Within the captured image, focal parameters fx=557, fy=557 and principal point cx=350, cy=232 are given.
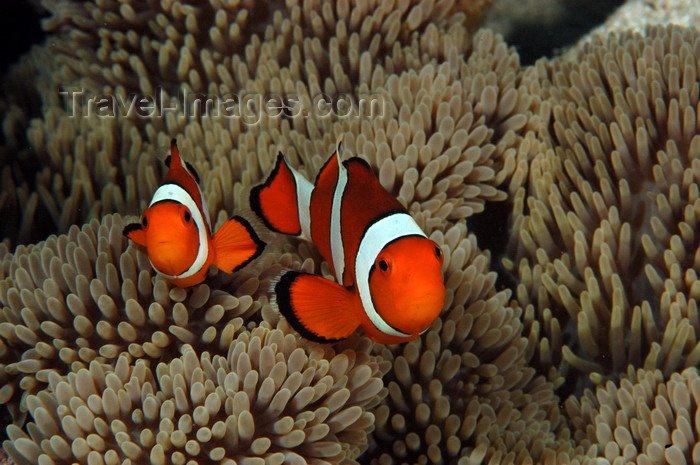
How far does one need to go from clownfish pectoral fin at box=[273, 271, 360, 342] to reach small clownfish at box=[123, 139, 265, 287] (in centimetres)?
18

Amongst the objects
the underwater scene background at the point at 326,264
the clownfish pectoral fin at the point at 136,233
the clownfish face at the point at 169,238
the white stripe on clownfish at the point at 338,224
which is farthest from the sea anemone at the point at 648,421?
the clownfish pectoral fin at the point at 136,233

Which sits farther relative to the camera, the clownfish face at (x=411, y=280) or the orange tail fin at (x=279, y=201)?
the orange tail fin at (x=279, y=201)

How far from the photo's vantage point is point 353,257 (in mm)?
1051

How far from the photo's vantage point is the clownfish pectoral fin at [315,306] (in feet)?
3.44

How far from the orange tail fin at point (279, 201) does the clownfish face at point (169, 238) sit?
10.3 inches

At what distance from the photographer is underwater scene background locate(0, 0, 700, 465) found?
42.3 inches

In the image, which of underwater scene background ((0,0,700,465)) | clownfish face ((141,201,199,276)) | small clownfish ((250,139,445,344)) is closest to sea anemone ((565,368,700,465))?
underwater scene background ((0,0,700,465))

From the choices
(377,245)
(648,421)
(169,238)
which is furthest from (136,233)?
(648,421)

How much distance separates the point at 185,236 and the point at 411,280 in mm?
467

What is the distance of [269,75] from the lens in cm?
187

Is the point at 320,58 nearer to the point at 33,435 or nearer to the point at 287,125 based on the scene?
the point at 287,125

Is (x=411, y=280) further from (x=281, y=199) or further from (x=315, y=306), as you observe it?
(x=281, y=199)

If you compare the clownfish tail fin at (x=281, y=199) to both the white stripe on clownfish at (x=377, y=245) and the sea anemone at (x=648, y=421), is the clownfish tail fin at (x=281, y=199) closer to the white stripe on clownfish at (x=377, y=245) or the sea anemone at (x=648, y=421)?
the white stripe on clownfish at (x=377, y=245)

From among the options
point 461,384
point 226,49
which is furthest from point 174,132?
point 461,384
